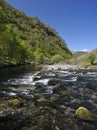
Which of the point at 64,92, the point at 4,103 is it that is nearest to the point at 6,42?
the point at 64,92

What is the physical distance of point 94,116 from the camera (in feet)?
58.9

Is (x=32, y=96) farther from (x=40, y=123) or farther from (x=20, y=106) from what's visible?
(x=40, y=123)

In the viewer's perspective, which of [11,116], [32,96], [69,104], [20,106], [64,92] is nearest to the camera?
[11,116]

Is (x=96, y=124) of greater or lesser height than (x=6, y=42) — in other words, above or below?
below

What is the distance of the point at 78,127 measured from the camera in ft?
50.6

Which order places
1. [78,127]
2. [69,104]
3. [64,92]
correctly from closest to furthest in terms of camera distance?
1. [78,127]
2. [69,104]
3. [64,92]

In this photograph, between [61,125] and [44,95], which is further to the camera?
[44,95]

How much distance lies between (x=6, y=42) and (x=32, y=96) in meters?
48.1

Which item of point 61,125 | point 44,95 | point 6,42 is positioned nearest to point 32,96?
point 44,95

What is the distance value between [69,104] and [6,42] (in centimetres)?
5221

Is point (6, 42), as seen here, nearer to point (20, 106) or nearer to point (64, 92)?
point (64, 92)

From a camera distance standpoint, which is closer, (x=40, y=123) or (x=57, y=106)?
(x=40, y=123)

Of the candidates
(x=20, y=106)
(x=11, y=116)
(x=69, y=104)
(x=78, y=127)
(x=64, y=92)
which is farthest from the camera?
(x=64, y=92)

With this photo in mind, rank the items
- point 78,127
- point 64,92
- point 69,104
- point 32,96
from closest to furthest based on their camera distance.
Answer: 1. point 78,127
2. point 69,104
3. point 32,96
4. point 64,92
